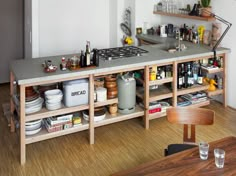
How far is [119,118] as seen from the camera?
11.1 feet

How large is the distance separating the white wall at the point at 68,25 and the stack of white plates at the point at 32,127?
6.25ft

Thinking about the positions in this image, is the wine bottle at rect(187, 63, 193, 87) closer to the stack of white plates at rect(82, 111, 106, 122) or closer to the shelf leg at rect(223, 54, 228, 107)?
the shelf leg at rect(223, 54, 228, 107)

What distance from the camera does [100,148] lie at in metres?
3.19

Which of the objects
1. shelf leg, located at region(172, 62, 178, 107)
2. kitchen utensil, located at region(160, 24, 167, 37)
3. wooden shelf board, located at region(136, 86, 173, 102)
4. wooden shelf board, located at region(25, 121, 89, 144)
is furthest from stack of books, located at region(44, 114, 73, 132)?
kitchen utensil, located at region(160, 24, 167, 37)

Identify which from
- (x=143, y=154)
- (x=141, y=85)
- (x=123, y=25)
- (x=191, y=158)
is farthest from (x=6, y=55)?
(x=191, y=158)

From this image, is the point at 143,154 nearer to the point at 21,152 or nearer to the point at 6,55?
the point at 21,152

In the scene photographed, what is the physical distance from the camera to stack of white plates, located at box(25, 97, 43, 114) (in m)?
2.88

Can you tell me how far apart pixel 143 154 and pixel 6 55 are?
10.9 ft

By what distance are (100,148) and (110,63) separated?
91cm

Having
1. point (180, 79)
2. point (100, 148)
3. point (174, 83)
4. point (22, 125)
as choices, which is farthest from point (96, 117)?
point (180, 79)

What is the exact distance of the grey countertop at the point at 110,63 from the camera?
2.84 m

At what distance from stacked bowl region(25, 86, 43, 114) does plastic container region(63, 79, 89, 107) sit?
26cm

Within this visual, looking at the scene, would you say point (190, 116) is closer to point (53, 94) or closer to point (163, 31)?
point (53, 94)

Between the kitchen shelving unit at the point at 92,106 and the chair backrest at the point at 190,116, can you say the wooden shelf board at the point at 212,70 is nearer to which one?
the kitchen shelving unit at the point at 92,106
